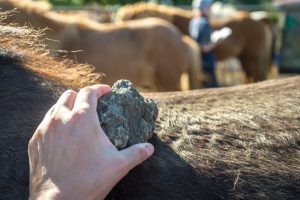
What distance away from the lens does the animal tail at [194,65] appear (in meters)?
7.30

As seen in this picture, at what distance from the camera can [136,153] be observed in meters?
1.33

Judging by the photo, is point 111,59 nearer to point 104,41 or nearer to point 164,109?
point 104,41

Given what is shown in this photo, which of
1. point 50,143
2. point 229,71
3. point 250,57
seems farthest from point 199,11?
point 50,143

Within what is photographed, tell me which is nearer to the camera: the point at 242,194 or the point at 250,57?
the point at 242,194

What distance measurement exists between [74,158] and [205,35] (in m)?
6.38

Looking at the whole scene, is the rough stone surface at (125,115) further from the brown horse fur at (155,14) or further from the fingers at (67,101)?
the brown horse fur at (155,14)

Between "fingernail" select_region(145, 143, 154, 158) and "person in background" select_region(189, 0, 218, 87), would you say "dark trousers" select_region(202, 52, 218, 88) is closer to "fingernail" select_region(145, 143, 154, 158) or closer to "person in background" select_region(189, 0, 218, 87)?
"person in background" select_region(189, 0, 218, 87)

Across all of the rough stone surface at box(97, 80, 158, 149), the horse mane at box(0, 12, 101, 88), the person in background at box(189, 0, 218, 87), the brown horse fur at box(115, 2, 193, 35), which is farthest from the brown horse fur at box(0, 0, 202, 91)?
the rough stone surface at box(97, 80, 158, 149)

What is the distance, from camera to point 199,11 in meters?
7.18

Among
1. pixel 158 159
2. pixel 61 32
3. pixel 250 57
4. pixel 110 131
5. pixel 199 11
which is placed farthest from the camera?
pixel 250 57

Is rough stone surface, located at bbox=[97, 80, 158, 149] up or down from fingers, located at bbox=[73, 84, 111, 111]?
down

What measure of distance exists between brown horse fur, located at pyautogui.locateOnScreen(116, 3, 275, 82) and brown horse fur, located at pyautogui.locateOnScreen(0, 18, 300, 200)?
7.49 meters

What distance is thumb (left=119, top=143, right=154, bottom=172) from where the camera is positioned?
1.30 m

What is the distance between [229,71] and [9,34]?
10102 millimetres
